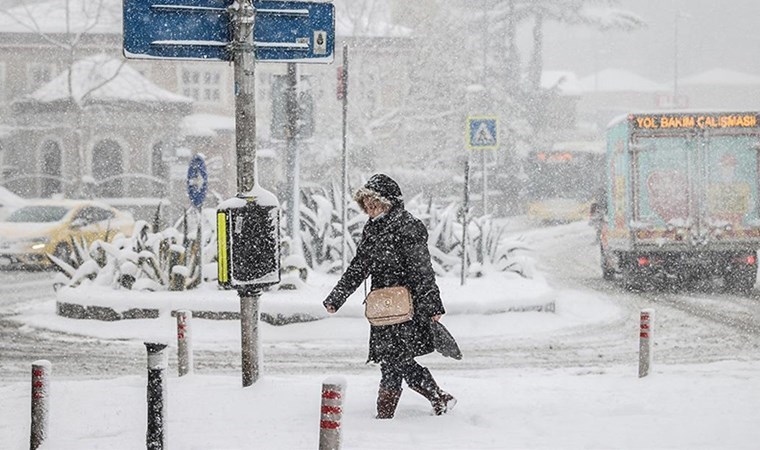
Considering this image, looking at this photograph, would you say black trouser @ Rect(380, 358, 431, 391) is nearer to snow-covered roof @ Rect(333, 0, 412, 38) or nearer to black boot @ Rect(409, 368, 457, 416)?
black boot @ Rect(409, 368, 457, 416)

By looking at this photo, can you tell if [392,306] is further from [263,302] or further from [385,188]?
[263,302]

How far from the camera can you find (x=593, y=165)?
135ft

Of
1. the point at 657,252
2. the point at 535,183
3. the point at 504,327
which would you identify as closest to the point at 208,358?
the point at 504,327

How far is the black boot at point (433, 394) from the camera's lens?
7086mm

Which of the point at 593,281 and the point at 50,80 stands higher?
the point at 50,80

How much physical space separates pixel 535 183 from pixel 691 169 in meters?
23.0

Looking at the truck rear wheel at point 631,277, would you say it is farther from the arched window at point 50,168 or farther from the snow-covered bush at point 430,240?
the arched window at point 50,168

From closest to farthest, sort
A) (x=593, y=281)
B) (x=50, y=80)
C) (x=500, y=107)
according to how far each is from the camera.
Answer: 1. (x=593, y=281)
2. (x=50, y=80)
3. (x=500, y=107)

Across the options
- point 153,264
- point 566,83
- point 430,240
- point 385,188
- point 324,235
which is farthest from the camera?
point 566,83

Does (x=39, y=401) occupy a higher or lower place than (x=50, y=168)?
lower

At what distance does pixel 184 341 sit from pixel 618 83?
11141 centimetres

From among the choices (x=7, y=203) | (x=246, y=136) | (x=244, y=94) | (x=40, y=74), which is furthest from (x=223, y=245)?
(x=40, y=74)

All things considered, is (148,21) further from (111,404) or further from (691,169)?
(691,169)

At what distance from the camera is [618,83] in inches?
4550
